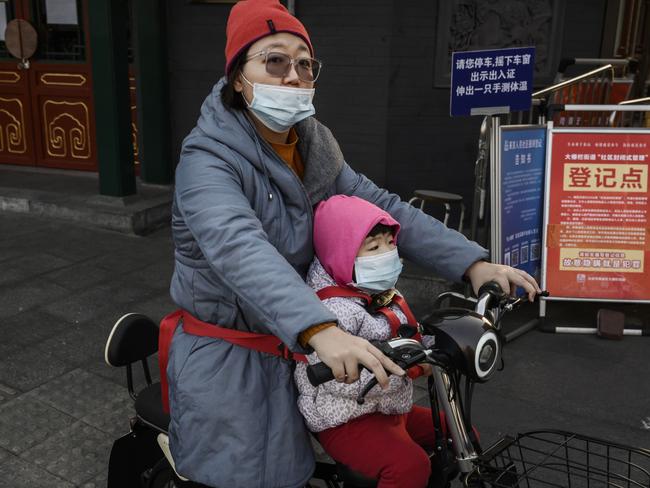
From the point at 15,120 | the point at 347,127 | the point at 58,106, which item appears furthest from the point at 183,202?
the point at 15,120

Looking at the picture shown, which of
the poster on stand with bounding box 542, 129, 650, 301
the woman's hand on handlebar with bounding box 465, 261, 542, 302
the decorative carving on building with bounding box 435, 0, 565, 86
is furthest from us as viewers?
the decorative carving on building with bounding box 435, 0, 565, 86

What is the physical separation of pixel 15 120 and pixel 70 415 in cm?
641

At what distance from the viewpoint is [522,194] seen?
197 inches

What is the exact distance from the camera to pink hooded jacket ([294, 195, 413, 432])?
1988 mm

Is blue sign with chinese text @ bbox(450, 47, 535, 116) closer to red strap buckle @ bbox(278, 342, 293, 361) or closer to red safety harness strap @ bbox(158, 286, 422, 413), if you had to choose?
red safety harness strap @ bbox(158, 286, 422, 413)

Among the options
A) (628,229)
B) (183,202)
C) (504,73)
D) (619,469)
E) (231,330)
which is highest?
(504,73)

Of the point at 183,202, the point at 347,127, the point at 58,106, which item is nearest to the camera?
Result: the point at 183,202

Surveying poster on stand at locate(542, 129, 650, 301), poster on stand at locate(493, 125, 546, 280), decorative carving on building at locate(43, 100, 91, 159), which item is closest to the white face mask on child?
poster on stand at locate(493, 125, 546, 280)

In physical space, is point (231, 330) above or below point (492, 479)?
above

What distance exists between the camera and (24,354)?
4.49 meters

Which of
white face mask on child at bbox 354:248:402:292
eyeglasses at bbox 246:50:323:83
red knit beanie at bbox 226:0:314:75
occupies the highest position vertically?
red knit beanie at bbox 226:0:314:75

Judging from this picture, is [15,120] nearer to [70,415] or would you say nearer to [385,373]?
[70,415]

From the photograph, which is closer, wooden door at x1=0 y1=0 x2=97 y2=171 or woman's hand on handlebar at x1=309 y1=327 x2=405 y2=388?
woman's hand on handlebar at x1=309 y1=327 x2=405 y2=388

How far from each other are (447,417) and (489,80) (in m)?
3.38
